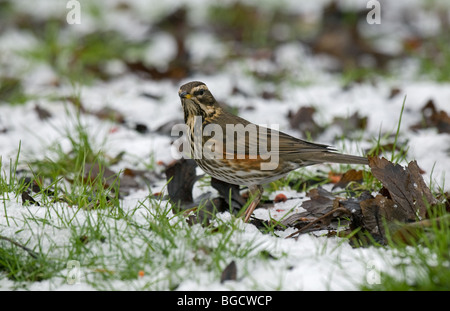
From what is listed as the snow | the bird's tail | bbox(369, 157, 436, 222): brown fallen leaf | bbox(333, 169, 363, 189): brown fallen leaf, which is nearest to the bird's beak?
the snow

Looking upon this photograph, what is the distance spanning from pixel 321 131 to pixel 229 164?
1.90 metres

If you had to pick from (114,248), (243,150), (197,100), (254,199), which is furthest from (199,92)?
(114,248)

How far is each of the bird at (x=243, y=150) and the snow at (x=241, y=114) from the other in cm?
26

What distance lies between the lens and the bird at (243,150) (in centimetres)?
386

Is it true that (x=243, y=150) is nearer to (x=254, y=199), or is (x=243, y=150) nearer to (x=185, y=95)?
Result: (x=254, y=199)

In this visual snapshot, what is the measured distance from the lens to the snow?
278 cm

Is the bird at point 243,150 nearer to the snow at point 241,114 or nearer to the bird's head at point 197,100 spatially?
the bird's head at point 197,100

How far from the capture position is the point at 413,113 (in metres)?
5.93

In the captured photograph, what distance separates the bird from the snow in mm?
260

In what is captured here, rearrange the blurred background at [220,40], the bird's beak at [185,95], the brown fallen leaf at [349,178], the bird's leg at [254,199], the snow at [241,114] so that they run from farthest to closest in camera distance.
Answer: the blurred background at [220,40], the brown fallen leaf at [349,178], the bird's beak at [185,95], the bird's leg at [254,199], the snow at [241,114]

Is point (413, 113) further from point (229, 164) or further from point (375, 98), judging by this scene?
point (229, 164)

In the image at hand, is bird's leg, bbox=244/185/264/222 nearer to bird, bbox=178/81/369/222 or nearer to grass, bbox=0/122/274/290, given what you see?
bird, bbox=178/81/369/222

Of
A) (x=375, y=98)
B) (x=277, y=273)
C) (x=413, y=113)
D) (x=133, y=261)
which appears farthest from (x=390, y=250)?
(x=375, y=98)

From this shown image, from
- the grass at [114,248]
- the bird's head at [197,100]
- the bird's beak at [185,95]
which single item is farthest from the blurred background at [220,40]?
the grass at [114,248]
